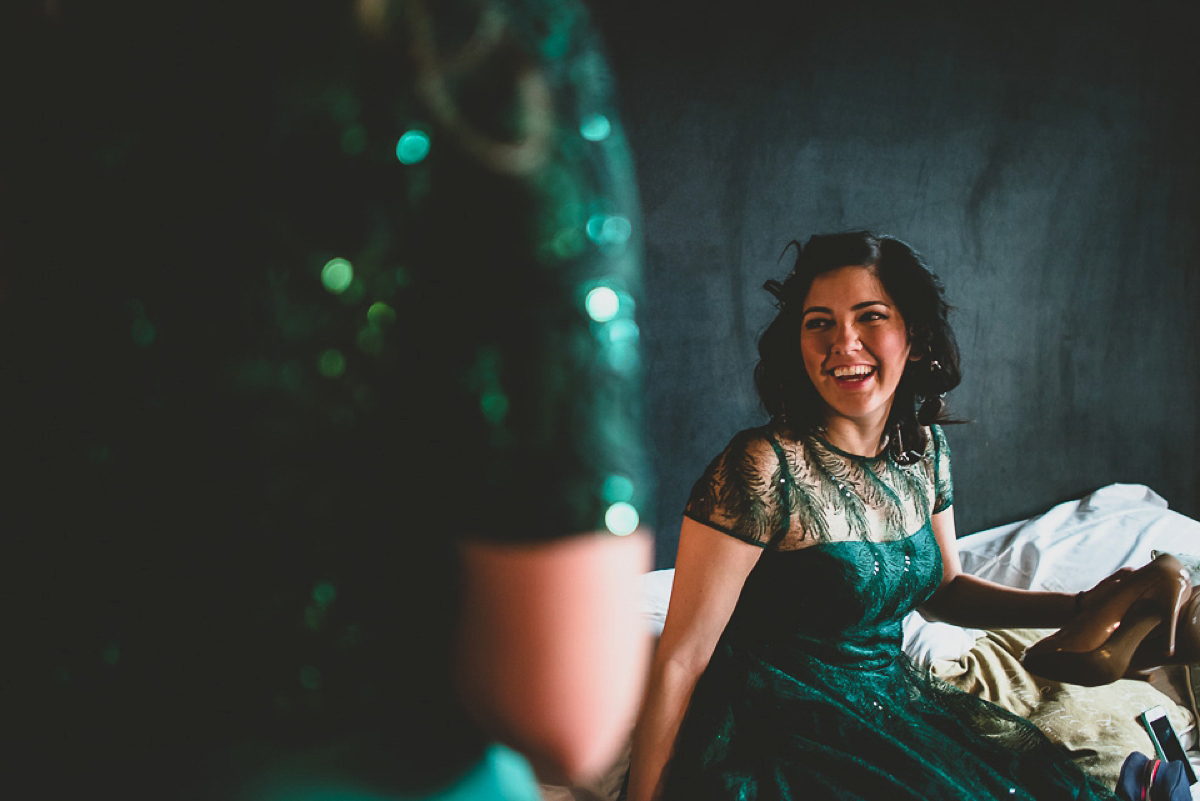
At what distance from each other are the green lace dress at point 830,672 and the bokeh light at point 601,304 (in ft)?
3.00

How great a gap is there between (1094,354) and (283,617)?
3.24m

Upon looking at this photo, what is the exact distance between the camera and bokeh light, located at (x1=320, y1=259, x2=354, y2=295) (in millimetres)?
281

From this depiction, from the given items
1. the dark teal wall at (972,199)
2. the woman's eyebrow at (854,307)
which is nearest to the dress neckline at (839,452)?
the woman's eyebrow at (854,307)

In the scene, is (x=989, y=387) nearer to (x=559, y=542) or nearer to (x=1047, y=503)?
(x=1047, y=503)

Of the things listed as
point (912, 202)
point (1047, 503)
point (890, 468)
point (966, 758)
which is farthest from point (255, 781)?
point (1047, 503)

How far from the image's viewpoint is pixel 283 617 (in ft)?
0.99

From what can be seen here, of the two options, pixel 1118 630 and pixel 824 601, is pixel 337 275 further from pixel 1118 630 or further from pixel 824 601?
pixel 1118 630

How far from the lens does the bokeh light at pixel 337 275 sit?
0.28 meters

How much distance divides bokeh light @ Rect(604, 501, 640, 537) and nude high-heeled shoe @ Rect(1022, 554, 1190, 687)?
105cm

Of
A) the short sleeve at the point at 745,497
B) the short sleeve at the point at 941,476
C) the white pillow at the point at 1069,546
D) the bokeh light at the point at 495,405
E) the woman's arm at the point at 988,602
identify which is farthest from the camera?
the white pillow at the point at 1069,546

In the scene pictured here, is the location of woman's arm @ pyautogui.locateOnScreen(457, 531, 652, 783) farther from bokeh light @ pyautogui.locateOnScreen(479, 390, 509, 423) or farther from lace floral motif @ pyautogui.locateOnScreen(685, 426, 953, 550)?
lace floral motif @ pyautogui.locateOnScreen(685, 426, 953, 550)

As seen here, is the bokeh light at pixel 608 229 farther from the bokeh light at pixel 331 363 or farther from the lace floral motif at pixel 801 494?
the lace floral motif at pixel 801 494

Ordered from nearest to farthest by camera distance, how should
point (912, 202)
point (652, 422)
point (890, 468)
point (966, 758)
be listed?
point (966, 758), point (890, 468), point (652, 422), point (912, 202)

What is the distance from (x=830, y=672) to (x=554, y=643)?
1.03 meters
